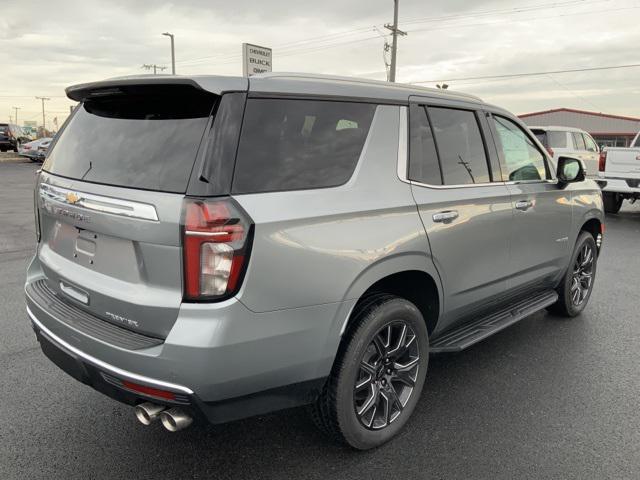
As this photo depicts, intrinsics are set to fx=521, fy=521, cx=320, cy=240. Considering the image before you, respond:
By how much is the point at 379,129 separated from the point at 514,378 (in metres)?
2.04

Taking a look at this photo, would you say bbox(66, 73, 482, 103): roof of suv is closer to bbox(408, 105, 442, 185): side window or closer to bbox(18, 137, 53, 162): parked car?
bbox(408, 105, 442, 185): side window

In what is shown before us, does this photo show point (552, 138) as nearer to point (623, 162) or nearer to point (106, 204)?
point (623, 162)

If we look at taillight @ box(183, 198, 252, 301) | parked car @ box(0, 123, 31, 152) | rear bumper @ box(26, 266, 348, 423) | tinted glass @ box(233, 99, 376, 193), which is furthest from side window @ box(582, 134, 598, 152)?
parked car @ box(0, 123, 31, 152)

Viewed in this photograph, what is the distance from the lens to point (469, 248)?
10.5ft

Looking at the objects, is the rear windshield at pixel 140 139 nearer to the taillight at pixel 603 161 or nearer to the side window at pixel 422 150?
the side window at pixel 422 150

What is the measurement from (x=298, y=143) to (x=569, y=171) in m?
2.80

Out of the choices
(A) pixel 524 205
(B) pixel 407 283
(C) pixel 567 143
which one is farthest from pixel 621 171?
(B) pixel 407 283

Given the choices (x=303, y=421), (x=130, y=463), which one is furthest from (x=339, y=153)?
(x=130, y=463)

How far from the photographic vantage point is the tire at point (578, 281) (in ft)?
15.1

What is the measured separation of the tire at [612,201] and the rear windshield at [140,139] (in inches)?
480

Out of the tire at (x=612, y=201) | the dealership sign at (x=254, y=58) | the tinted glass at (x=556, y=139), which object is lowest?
the tire at (x=612, y=201)

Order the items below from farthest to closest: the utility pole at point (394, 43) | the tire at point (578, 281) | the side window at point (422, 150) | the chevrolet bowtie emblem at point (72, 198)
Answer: the utility pole at point (394, 43) < the tire at point (578, 281) < the side window at point (422, 150) < the chevrolet bowtie emblem at point (72, 198)

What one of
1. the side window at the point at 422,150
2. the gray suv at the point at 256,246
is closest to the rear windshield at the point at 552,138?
the side window at the point at 422,150

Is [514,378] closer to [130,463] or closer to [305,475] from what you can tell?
[305,475]
